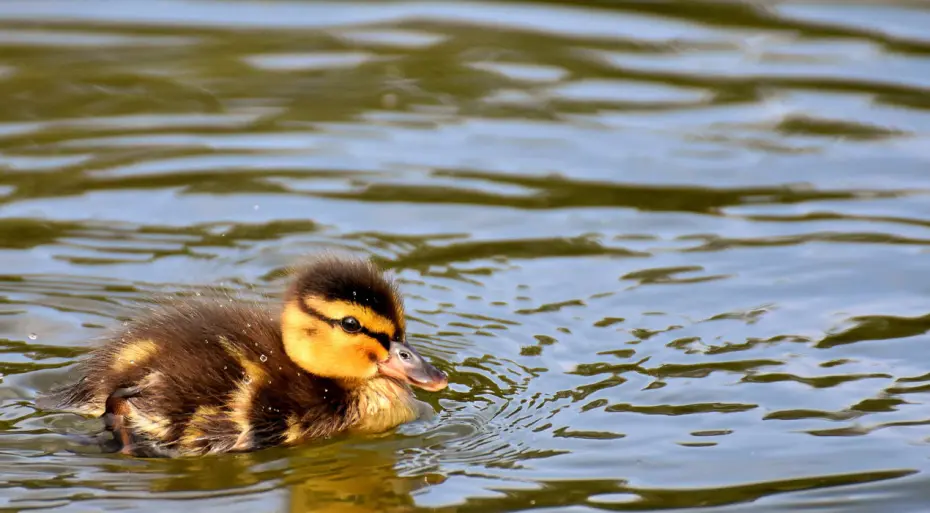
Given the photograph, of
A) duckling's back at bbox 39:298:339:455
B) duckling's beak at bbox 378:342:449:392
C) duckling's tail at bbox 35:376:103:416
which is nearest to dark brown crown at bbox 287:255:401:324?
duckling's beak at bbox 378:342:449:392

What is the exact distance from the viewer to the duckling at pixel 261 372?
205 inches

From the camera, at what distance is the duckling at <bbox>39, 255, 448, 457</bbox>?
17.1 ft

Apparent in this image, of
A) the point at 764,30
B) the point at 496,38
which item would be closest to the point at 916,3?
the point at 764,30

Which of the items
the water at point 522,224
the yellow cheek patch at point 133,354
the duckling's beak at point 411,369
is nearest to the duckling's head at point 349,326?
the duckling's beak at point 411,369

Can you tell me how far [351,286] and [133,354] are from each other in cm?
74

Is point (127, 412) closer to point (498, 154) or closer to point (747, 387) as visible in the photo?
point (747, 387)

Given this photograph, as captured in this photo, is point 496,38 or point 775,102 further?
point 496,38

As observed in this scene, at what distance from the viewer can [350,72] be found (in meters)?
9.59

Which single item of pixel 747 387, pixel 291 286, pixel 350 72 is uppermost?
pixel 350 72

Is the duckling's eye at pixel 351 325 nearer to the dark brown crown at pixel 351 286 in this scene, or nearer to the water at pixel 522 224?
the dark brown crown at pixel 351 286

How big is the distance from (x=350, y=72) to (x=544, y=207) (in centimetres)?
234

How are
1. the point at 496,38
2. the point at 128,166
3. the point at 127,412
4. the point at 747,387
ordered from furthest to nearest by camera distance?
1. the point at 496,38
2. the point at 128,166
3. the point at 747,387
4. the point at 127,412

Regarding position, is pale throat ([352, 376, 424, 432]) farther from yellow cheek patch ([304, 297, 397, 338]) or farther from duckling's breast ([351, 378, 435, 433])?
yellow cheek patch ([304, 297, 397, 338])

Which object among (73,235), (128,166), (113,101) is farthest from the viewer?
(113,101)
